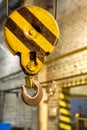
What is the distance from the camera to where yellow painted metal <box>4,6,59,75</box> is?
1838mm

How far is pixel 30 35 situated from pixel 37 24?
10cm

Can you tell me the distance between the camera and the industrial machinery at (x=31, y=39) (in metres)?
1.82

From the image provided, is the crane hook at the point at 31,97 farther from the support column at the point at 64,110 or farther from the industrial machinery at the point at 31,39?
the support column at the point at 64,110

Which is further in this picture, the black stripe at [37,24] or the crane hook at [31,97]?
the black stripe at [37,24]

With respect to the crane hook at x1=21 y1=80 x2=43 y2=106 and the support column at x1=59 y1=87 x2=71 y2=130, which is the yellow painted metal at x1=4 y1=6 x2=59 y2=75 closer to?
the crane hook at x1=21 y1=80 x2=43 y2=106

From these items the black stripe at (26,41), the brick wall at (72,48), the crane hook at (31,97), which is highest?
the brick wall at (72,48)

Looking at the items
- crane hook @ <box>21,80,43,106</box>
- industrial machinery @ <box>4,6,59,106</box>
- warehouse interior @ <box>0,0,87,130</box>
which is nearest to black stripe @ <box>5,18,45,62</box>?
industrial machinery @ <box>4,6,59,106</box>

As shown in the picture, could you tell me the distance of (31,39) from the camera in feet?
6.17

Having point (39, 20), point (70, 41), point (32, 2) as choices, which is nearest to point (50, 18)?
point (39, 20)

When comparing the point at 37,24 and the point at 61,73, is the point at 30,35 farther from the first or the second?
the point at 61,73

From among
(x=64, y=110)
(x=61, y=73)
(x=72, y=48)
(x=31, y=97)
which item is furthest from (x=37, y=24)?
(x=64, y=110)

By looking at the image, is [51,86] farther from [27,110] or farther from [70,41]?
[27,110]

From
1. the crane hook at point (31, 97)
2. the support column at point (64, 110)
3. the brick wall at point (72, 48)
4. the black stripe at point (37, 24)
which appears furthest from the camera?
the support column at point (64, 110)

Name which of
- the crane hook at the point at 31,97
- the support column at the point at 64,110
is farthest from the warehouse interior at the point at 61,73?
the crane hook at the point at 31,97
